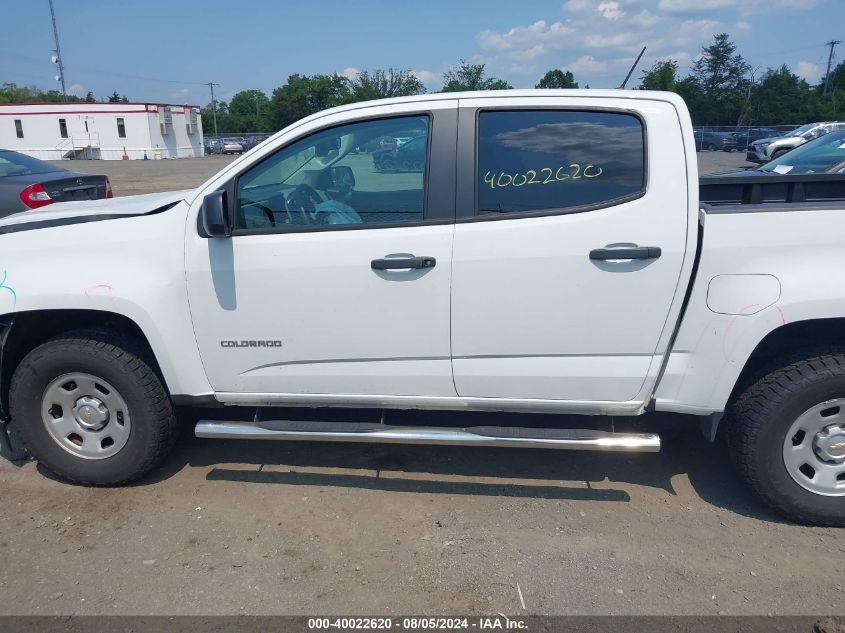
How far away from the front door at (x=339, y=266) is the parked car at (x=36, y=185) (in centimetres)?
675

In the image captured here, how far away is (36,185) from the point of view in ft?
28.3

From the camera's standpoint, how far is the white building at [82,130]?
51.9 metres

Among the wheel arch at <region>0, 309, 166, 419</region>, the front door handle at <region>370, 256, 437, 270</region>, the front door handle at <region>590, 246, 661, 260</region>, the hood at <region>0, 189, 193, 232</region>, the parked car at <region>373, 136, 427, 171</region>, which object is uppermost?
the parked car at <region>373, 136, 427, 171</region>

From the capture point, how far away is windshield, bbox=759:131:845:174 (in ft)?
27.0

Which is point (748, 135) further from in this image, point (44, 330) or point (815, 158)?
point (44, 330)

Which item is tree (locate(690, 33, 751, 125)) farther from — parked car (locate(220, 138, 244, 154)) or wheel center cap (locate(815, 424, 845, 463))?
wheel center cap (locate(815, 424, 845, 463))

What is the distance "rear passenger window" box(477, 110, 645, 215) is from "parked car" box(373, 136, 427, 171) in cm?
29

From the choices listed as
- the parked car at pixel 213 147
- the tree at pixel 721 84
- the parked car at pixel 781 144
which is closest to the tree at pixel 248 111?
the parked car at pixel 213 147

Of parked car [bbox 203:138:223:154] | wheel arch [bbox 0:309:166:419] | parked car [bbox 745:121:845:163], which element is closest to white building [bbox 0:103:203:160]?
parked car [bbox 203:138:223:154]

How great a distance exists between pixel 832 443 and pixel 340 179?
2.72m

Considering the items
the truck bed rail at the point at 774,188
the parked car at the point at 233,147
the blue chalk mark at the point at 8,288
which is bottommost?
the parked car at the point at 233,147

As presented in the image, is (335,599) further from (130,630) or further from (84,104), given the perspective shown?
(84,104)

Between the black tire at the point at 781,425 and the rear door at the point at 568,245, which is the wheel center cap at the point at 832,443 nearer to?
the black tire at the point at 781,425

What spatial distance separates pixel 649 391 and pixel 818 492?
950 mm
